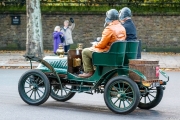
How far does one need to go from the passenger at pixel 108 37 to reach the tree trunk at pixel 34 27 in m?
10.9

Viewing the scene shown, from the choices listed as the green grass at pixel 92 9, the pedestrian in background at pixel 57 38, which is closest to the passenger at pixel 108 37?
the pedestrian in background at pixel 57 38

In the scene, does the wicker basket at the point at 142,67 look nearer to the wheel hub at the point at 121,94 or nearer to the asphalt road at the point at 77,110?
the wheel hub at the point at 121,94

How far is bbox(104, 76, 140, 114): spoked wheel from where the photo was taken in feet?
33.2

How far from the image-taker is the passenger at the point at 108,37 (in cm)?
1053

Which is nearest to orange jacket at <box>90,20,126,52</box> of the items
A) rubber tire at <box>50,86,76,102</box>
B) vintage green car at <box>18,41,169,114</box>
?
vintage green car at <box>18,41,169,114</box>

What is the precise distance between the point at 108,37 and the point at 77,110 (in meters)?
1.54

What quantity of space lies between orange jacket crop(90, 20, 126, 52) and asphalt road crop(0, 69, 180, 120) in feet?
3.96

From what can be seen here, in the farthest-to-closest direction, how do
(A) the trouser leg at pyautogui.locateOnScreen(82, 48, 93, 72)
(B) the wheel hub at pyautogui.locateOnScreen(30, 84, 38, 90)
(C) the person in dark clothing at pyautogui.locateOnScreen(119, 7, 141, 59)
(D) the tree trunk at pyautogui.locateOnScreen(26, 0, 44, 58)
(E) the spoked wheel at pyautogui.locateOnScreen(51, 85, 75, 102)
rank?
1. (D) the tree trunk at pyautogui.locateOnScreen(26, 0, 44, 58)
2. (E) the spoked wheel at pyautogui.locateOnScreen(51, 85, 75, 102)
3. (C) the person in dark clothing at pyautogui.locateOnScreen(119, 7, 141, 59)
4. (B) the wheel hub at pyautogui.locateOnScreen(30, 84, 38, 90)
5. (A) the trouser leg at pyautogui.locateOnScreen(82, 48, 93, 72)

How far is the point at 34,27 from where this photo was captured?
70.9ft

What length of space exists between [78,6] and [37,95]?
14.9 meters

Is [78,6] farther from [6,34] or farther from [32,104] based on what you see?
[32,104]

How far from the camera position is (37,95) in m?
11.9

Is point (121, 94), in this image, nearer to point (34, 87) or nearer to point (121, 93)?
point (121, 93)

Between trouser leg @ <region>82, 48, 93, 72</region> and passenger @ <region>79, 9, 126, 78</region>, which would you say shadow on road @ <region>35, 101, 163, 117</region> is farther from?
trouser leg @ <region>82, 48, 93, 72</region>
